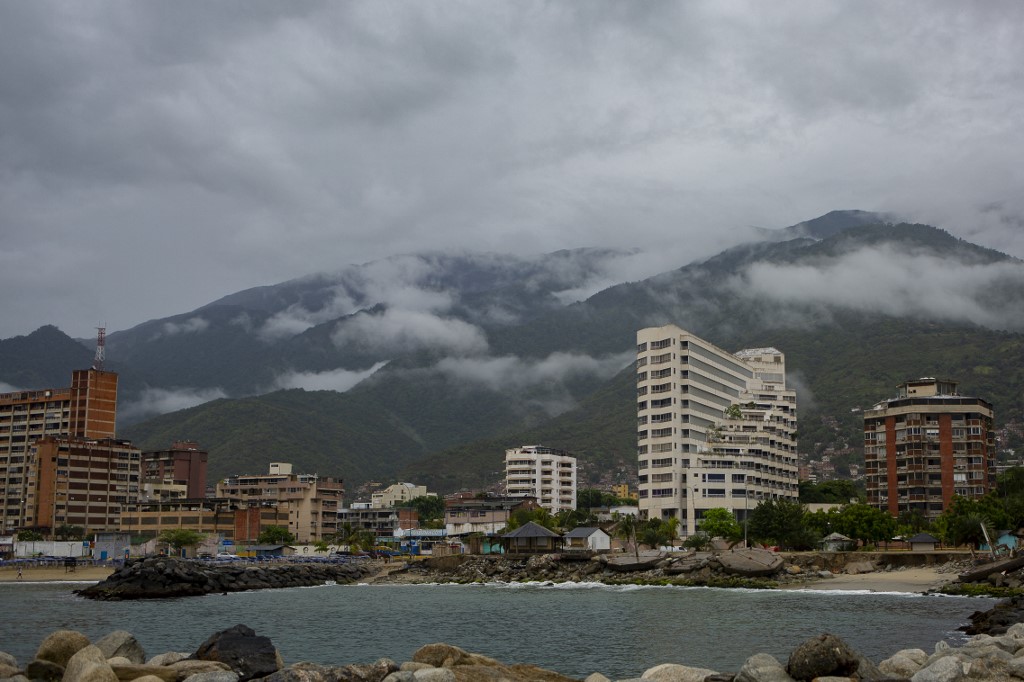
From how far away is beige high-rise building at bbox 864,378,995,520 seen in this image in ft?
497

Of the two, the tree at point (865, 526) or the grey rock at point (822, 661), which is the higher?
the tree at point (865, 526)

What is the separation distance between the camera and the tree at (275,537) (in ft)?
567

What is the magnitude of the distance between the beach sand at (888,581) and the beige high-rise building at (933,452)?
59.5 meters

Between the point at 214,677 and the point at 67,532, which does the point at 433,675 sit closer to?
the point at 214,677

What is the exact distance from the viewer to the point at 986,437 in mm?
155125

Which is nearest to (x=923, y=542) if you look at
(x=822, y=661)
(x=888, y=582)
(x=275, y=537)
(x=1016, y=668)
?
(x=888, y=582)

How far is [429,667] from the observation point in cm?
2577

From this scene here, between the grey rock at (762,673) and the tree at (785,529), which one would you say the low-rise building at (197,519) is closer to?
the tree at (785,529)

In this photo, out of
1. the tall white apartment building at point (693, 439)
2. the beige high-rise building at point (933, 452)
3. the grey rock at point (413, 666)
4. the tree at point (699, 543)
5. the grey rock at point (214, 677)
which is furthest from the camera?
the beige high-rise building at point (933, 452)

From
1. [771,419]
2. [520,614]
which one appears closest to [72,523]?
[771,419]

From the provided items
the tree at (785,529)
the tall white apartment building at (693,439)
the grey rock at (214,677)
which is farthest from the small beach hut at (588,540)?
the grey rock at (214,677)

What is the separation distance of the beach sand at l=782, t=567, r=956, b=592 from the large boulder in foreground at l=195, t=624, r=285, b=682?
203 ft

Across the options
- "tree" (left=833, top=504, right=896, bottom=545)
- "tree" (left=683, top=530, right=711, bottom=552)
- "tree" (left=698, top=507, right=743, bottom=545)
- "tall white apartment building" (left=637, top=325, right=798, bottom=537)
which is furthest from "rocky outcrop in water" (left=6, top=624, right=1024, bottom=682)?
"tall white apartment building" (left=637, top=325, right=798, bottom=537)

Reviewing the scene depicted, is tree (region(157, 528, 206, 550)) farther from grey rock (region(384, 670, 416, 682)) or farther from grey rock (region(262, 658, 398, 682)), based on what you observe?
grey rock (region(384, 670, 416, 682))
